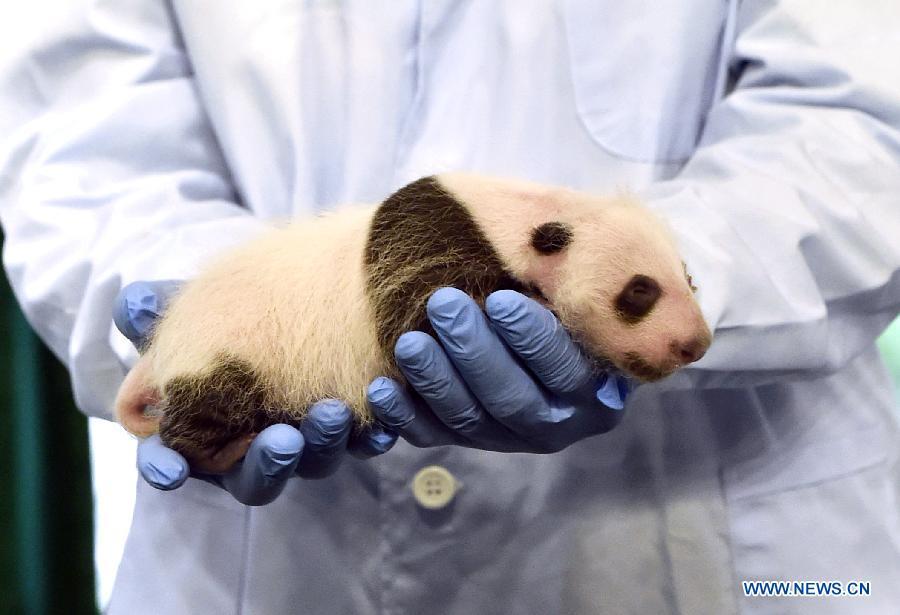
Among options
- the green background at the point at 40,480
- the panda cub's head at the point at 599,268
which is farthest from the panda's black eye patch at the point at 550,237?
the green background at the point at 40,480

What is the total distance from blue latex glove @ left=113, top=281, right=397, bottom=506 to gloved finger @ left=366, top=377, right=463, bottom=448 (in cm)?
2

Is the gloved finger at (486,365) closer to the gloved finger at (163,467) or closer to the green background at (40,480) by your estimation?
the gloved finger at (163,467)

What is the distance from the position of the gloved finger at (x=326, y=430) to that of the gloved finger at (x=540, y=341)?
0.15 m

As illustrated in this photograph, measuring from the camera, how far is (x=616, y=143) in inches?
37.6

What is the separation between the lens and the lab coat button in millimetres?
876

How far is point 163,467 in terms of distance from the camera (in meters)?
0.68

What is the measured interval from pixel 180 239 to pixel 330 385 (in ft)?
0.97

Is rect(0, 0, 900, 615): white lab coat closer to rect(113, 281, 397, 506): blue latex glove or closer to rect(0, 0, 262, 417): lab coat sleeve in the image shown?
rect(0, 0, 262, 417): lab coat sleeve

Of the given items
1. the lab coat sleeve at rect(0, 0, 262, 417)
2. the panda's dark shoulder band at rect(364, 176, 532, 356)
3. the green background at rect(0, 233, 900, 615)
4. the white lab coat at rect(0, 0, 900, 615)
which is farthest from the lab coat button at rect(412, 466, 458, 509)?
the green background at rect(0, 233, 900, 615)

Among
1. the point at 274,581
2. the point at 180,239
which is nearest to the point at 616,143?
the point at 180,239

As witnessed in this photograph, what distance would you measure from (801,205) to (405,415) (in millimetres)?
455

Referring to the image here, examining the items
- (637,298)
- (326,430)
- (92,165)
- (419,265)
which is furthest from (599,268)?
(92,165)

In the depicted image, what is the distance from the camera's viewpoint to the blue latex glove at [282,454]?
0.66 meters

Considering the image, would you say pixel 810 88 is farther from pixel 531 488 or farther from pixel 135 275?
pixel 135 275
